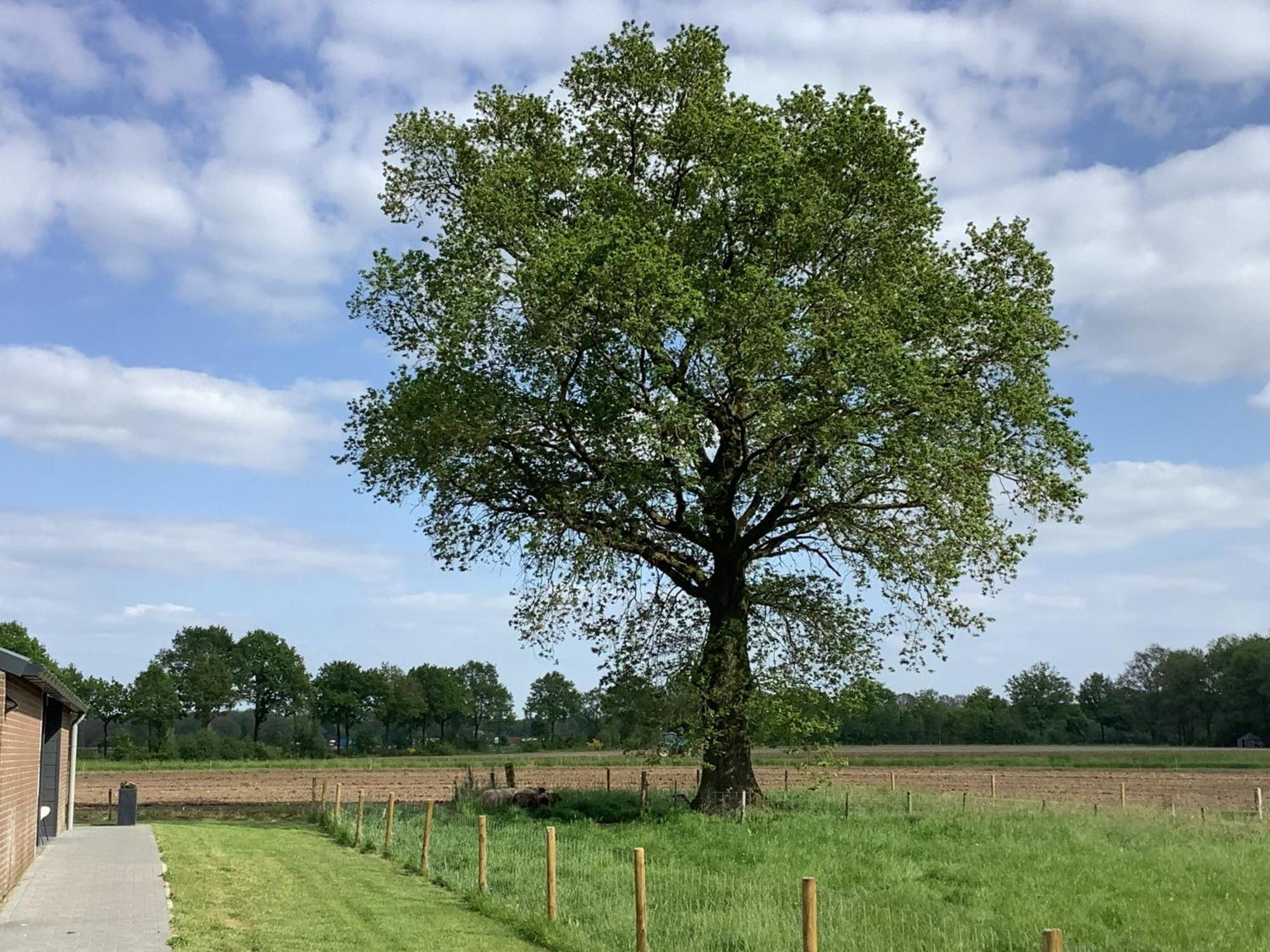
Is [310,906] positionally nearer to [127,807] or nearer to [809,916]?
[809,916]

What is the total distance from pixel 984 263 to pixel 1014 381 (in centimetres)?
340

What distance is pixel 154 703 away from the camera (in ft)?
346

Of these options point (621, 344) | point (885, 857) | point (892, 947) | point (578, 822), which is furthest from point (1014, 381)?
point (892, 947)

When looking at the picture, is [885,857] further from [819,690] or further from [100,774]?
[100,774]

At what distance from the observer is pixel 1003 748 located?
96.0 metres

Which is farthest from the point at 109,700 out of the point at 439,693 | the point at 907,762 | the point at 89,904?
the point at 89,904

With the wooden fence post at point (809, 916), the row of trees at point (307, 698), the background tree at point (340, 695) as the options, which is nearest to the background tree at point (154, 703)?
the row of trees at point (307, 698)

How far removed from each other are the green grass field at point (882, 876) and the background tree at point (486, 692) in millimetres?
116766

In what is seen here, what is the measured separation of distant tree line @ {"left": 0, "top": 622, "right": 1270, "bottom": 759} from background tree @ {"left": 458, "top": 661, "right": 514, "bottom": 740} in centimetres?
17

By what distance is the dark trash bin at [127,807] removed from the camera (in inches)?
1265

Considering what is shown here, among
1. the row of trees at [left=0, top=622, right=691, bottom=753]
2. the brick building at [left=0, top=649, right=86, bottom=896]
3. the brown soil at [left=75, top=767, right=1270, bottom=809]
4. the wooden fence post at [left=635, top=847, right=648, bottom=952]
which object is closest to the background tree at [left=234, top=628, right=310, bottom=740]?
the row of trees at [left=0, top=622, right=691, bottom=753]

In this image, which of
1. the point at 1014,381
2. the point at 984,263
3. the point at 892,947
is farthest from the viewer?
the point at 984,263

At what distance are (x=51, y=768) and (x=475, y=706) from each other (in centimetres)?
11346

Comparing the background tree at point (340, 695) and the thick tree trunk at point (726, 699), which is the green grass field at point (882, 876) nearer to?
the thick tree trunk at point (726, 699)
